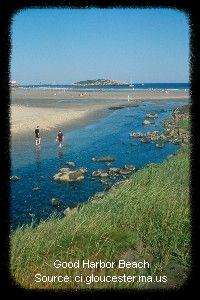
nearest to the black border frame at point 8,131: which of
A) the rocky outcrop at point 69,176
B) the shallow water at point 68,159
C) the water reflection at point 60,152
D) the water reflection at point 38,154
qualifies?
the shallow water at point 68,159

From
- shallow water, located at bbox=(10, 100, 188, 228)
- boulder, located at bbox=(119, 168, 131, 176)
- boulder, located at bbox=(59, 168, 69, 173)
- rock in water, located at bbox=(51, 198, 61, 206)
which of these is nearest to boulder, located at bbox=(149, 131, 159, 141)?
shallow water, located at bbox=(10, 100, 188, 228)

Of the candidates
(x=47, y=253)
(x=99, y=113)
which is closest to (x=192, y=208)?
(x=47, y=253)

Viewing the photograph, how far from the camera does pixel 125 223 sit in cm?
640

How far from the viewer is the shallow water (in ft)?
40.9

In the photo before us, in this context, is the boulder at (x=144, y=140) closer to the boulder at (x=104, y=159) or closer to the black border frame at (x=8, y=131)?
the boulder at (x=104, y=159)

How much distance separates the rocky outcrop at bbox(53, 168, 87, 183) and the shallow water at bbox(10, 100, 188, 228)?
0.76 ft

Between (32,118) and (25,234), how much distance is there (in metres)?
25.2

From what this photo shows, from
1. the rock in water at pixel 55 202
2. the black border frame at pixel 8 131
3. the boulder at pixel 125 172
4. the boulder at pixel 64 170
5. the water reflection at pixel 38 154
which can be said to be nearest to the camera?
the black border frame at pixel 8 131

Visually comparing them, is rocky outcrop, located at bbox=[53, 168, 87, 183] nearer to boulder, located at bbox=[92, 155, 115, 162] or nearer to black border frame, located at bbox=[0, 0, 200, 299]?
boulder, located at bbox=[92, 155, 115, 162]

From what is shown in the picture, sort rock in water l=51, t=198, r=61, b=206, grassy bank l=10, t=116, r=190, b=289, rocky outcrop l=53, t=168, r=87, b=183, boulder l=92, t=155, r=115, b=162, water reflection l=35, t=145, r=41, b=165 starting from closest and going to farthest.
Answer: grassy bank l=10, t=116, r=190, b=289
rock in water l=51, t=198, r=61, b=206
rocky outcrop l=53, t=168, r=87, b=183
water reflection l=35, t=145, r=41, b=165
boulder l=92, t=155, r=115, b=162

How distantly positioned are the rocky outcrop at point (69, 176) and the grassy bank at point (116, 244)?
7.76 m

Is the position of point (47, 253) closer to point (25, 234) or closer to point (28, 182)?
point (25, 234)

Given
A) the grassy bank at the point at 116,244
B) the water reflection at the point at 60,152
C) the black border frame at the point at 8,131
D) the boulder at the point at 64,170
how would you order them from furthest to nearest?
the water reflection at the point at 60,152
the boulder at the point at 64,170
the grassy bank at the point at 116,244
the black border frame at the point at 8,131

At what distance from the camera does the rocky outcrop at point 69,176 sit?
1516 centimetres
